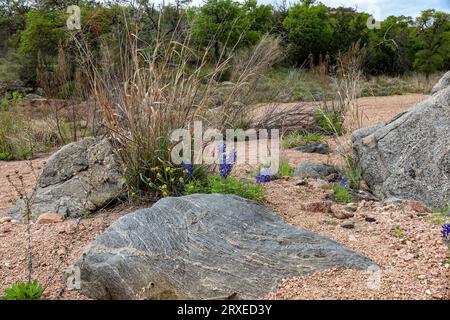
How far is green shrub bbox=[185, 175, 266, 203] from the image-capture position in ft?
11.3

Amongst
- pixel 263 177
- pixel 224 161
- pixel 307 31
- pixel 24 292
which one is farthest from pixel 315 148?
pixel 307 31

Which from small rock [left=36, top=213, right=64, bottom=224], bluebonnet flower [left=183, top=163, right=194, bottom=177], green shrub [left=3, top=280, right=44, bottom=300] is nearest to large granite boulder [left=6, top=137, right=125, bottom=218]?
small rock [left=36, top=213, right=64, bottom=224]

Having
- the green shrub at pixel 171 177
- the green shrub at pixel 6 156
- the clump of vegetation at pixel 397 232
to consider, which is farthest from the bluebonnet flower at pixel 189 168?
the green shrub at pixel 6 156

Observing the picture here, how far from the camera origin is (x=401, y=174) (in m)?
4.16

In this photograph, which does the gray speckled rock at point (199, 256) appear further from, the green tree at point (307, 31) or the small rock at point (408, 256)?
the green tree at point (307, 31)

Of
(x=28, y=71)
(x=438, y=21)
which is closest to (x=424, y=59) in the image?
(x=438, y=21)

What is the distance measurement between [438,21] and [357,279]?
23.0 m

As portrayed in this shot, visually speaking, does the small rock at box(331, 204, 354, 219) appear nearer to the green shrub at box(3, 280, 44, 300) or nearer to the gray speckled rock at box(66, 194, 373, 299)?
the gray speckled rock at box(66, 194, 373, 299)

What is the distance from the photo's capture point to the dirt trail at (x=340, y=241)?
2.40 meters

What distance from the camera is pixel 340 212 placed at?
11.3 feet

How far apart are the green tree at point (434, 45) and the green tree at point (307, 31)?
4.06 metres

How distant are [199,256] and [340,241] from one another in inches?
33.6

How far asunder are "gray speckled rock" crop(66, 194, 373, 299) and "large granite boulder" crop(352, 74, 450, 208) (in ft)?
5.06

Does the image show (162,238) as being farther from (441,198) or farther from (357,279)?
(441,198)
